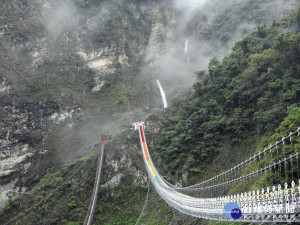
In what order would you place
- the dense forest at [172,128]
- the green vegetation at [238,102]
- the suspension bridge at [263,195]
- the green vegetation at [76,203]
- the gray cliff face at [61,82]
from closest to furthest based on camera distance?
the suspension bridge at [263,195] < the green vegetation at [238,102] < the dense forest at [172,128] < the green vegetation at [76,203] < the gray cliff face at [61,82]

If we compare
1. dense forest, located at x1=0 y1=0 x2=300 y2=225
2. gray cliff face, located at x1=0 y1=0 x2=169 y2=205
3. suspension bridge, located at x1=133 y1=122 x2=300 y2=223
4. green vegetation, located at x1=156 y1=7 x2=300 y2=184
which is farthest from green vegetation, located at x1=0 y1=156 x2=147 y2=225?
green vegetation, located at x1=156 y1=7 x2=300 y2=184

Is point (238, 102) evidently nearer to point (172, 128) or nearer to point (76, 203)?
point (172, 128)

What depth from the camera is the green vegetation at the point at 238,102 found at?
34.6 meters

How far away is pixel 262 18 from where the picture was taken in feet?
221

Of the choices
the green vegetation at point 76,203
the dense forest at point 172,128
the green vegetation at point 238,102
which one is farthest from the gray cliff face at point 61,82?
the green vegetation at point 238,102

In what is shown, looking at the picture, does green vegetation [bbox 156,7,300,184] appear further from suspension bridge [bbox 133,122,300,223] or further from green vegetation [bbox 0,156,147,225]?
green vegetation [bbox 0,156,147,225]

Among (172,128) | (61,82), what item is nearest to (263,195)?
(172,128)

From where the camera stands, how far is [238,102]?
129ft

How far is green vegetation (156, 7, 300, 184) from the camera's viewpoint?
114 ft

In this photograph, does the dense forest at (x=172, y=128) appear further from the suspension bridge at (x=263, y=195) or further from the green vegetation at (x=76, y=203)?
the suspension bridge at (x=263, y=195)

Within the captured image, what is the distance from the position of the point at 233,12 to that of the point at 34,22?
36238 mm

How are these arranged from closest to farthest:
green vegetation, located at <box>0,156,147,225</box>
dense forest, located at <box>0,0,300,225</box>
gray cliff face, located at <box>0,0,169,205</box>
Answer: dense forest, located at <box>0,0,300,225</box> < green vegetation, located at <box>0,156,147,225</box> < gray cliff face, located at <box>0,0,169,205</box>

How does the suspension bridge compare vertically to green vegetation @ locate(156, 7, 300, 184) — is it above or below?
below

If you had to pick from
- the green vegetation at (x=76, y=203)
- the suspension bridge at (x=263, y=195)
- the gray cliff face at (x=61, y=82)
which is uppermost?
the gray cliff face at (x=61, y=82)
